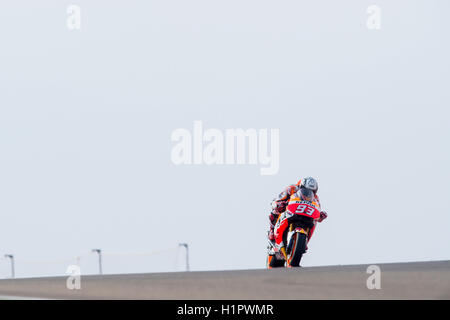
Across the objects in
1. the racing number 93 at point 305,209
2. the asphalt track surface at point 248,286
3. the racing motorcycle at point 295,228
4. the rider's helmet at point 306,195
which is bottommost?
the asphalt track surface at point 248,286

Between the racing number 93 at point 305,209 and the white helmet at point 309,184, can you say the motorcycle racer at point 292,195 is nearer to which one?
the white helmet at point 309,184

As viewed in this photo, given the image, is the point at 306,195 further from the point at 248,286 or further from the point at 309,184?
the point at 248,286

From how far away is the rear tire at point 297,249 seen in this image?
12.7 m

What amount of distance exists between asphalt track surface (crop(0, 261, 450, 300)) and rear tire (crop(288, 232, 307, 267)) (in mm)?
3753

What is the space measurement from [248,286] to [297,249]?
5.46 m

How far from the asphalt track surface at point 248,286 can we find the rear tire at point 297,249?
3.75 m

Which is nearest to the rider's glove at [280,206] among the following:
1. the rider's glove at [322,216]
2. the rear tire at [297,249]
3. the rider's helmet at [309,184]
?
the rider's helmet at [309,184]

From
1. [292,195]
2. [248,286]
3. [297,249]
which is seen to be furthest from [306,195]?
[248,286]

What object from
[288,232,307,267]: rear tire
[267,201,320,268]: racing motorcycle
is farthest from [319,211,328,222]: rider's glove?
[288,232,307,267]: rear tire

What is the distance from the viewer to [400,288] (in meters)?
7.04

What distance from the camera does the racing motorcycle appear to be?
12.7 m

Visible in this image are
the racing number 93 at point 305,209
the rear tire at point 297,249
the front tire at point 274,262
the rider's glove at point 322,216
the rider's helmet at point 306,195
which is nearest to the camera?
the rear tire at point 297,249

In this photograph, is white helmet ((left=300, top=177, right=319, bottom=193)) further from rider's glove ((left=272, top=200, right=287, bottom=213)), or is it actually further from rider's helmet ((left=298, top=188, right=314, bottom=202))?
rider's glove ((left=272, top=200, right=287, bottom=213))

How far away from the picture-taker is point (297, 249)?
12703 mm
